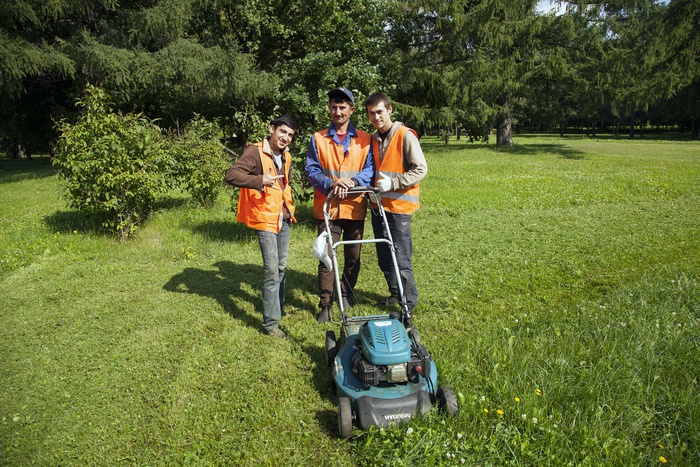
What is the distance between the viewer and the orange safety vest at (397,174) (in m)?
4.53

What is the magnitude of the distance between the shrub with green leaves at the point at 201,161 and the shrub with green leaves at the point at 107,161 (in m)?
1.70

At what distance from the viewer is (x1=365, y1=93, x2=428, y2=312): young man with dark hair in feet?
14.4

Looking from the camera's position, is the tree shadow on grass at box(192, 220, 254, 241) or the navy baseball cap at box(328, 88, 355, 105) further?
the tree shadow on grass at box(192, 220, 254, 241)

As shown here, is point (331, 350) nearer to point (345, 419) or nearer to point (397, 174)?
point (345, 419)

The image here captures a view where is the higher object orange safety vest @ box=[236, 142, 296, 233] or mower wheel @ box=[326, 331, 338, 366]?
orange safety vest @ box=[236, 142, 296, 233]

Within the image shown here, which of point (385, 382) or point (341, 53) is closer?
point (385, 382)

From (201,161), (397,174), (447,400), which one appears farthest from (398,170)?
(201,161)

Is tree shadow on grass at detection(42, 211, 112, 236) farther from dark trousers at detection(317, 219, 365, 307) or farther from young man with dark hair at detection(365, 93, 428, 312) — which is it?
young man with dark hair at detection(365, 93, 428, 312)

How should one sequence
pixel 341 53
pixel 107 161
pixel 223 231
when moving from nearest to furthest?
pixel 107 161 < pixel 223 231 < pixel 341 53

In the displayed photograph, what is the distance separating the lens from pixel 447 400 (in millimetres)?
3123

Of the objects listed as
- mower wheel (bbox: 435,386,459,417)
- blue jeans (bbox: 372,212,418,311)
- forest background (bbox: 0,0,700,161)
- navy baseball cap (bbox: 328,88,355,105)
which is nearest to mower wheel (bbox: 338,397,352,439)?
mower wheel (bbox: 435,386,459,417)

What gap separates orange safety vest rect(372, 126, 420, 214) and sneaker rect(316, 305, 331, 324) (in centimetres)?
129

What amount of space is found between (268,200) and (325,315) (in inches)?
56.4

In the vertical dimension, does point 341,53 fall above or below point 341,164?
above
